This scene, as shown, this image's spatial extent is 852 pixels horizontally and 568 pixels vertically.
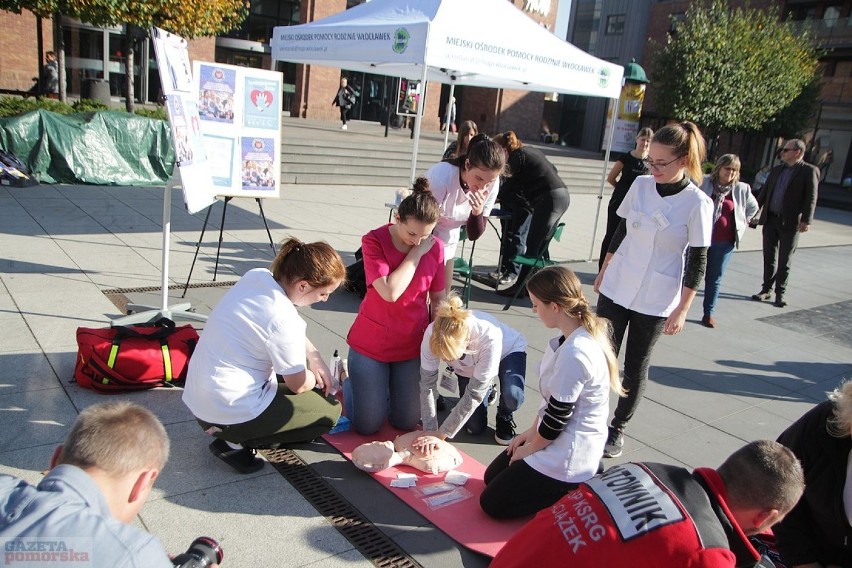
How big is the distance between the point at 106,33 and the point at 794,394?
20.8 meters

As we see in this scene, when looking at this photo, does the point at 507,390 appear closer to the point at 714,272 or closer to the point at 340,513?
the point at 340,513

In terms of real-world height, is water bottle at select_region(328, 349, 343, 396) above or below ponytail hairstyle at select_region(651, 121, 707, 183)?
below

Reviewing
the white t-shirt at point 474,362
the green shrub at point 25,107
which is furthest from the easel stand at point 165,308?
the green shrub at point 25,107

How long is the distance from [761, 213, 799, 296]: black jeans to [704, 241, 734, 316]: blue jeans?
1523 mm

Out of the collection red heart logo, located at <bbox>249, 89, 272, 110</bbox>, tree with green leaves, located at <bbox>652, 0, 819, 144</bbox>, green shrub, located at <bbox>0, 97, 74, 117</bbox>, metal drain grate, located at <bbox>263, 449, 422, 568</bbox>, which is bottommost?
metal drain grate, located at <bbox>263, 449, 422, 568</bbox>

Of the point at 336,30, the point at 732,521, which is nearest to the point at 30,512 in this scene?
the point at 732,521

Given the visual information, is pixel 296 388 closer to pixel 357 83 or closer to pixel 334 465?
pixel 334 465

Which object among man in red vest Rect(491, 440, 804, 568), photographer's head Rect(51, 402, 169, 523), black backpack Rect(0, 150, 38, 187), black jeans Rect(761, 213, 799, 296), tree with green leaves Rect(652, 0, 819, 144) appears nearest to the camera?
photographer's head Rect(51, 402, 169, 523)

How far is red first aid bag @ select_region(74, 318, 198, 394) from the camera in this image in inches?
144

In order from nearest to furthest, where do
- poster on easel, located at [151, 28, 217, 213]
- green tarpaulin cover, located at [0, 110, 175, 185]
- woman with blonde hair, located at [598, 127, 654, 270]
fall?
poster on easel, located at [151, 28, 217, 213] < woman with blonde hair, located at [598, 127, 654, 270] < green tarpaulin cover, located at [0, 110, 175, 185]

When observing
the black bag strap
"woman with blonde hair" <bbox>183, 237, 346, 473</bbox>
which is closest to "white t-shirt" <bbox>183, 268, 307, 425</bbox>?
"woman with blonde hair" <bbox>183, 237, 346, 473</bbox>

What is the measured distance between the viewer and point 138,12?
10695 millimetres

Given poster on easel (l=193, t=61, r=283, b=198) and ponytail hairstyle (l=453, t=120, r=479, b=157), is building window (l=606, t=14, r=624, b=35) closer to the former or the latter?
ponytail hairstyle (l=453, t=120, r=479, b=157)

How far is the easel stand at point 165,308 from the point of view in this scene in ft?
14.8
